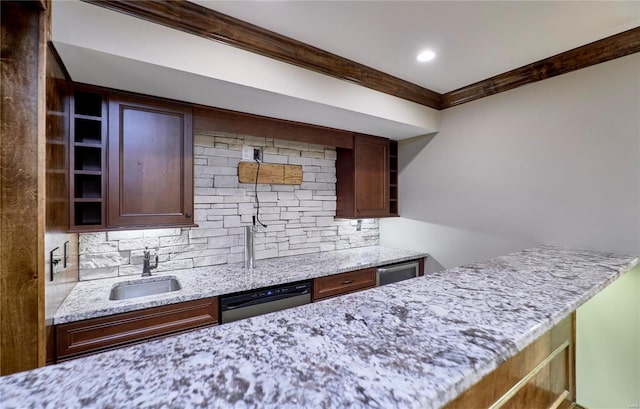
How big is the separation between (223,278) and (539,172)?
105 inches

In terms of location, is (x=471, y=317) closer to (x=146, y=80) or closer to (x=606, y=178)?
(x=606, y=178)

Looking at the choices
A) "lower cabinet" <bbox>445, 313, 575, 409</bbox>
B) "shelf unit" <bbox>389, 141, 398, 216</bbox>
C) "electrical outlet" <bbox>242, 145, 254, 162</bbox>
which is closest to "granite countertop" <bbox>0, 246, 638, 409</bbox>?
"lower cabinet" <bbox>445, 313, 575, 409</bbox>

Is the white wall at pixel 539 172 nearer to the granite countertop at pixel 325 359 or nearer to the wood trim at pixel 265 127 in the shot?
the wood trim at pixel 265 127

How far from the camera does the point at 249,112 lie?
8.02 ft

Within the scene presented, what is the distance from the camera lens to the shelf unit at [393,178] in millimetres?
3568

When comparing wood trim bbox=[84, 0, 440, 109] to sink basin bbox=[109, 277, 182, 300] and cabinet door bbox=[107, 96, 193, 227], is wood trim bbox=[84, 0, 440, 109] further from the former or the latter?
sink basin bbox=[109, 277, 182, 300]

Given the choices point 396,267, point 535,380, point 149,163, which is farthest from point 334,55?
point 535,380

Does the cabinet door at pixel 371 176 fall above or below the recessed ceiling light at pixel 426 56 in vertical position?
below

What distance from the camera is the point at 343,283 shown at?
8.48 ft

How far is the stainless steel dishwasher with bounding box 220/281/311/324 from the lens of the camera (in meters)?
1.99

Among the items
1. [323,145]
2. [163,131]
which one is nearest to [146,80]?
[163,131]

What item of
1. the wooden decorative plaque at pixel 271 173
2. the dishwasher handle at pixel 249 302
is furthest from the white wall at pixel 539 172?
the dishwasher handle at pixel 249 302

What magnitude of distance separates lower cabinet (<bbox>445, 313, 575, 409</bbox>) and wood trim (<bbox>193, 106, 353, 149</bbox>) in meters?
2.29

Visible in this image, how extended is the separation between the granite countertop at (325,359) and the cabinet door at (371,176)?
205cm
